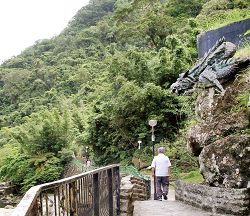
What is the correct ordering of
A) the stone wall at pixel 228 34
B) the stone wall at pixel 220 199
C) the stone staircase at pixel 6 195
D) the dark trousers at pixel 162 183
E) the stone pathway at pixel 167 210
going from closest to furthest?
the stone wall at pixel 220 199
the stone pathway at pixel 167 210
the dark trousers at pixel 162 183
the stone wall at pixel 228 34
the stone staircase at pixel 6 195

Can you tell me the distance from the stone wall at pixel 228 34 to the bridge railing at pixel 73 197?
23.2 ft

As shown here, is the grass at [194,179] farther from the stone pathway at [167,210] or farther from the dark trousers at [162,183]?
the stone pathway at [167,210]

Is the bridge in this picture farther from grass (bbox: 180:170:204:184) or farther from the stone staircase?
the stone staircase

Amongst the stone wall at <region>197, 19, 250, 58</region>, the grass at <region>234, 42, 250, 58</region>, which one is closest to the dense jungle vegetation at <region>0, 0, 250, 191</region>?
the stone wall at <region>197, 19, 250, 58</region>

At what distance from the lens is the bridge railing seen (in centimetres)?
264

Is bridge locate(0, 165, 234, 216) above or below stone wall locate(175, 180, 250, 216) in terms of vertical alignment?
above

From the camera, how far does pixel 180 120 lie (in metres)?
26.4

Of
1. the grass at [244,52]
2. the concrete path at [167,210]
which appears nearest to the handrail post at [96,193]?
the concrete path at [167,210]

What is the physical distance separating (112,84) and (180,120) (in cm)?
673

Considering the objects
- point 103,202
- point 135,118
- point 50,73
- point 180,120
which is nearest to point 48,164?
point 135,118

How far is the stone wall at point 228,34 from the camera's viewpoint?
39.4 ft

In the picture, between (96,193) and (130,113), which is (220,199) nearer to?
(96,193)

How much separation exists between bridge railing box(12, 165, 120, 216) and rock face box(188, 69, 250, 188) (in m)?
2.79

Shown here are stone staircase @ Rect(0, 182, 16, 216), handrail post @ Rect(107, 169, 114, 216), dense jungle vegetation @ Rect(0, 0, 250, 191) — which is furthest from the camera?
stone staircase @ Rect(0, 182, 16, 216)
